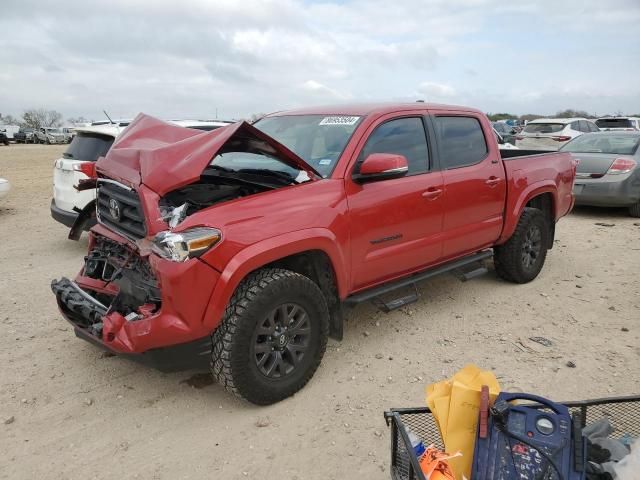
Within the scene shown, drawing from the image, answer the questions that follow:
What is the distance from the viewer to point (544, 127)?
16984 millimetres

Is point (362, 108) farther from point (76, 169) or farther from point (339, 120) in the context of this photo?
point (76, 169)

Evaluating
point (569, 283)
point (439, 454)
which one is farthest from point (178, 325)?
point (569, 283)

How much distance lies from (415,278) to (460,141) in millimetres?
1364

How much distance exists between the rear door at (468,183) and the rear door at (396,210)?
0.49 feet

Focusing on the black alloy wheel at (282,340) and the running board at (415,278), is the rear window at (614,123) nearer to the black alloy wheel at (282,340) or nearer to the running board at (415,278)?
the running board at (415,278)

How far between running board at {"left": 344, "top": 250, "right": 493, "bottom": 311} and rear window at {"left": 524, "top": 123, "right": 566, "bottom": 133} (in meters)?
13.5

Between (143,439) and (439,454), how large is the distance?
1719 millimetres

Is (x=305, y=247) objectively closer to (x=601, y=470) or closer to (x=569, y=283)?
(x=601, y=470)

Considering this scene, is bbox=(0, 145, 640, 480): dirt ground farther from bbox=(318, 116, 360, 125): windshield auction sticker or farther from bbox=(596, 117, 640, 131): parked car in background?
bbox=(596, 117, 640, 131): parked car in background

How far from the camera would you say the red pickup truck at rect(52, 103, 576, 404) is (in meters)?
2.88

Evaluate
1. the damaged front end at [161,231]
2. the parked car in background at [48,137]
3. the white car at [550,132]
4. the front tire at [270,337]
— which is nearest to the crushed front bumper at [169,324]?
the damaged front end at [161,231]

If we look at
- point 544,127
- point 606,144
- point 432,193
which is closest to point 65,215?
point 432,193

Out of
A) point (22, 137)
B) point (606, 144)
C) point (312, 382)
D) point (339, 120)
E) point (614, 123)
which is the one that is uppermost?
point (339, 120)

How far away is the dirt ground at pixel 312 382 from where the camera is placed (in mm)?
2777
